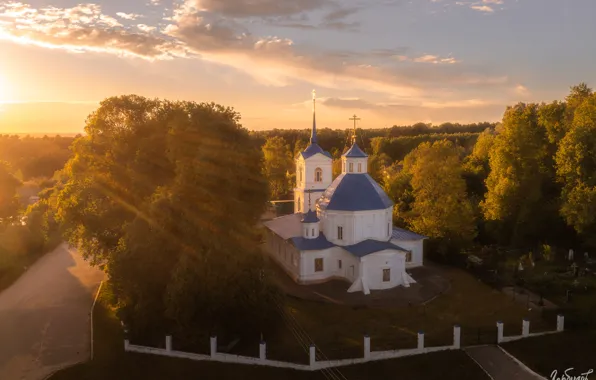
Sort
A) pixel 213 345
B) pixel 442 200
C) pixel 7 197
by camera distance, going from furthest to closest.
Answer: pixel 7 197, pixel 442 200, pixel 213 345

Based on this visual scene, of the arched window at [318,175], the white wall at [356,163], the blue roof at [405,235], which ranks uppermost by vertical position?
the white wall at [356,163]

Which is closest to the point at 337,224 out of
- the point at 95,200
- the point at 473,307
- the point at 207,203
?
the point at 473,307

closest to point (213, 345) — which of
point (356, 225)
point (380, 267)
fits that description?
point (380, 267)

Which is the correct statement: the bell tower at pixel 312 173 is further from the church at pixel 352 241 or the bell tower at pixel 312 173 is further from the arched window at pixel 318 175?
the church at pixel 352 241

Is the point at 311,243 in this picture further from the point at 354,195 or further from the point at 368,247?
the point at 354,195

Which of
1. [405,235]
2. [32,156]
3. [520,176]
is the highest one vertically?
[32,156]

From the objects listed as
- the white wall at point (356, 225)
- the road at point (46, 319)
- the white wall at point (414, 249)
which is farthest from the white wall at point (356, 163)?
the road at point (46, 319)
